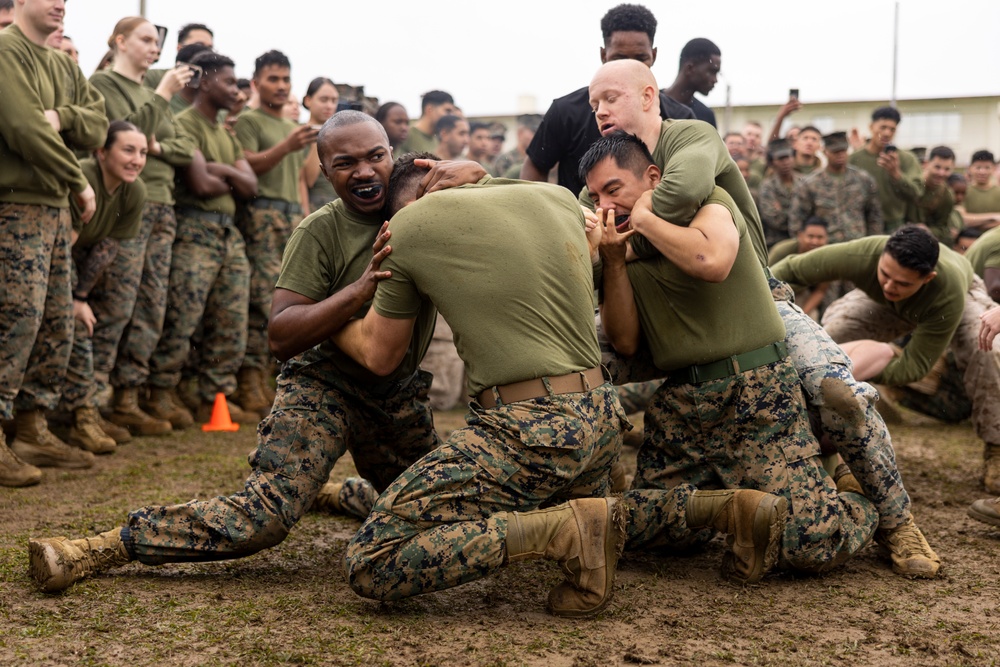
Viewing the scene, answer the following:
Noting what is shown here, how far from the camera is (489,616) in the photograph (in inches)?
143

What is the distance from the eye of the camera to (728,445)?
4.29 metres

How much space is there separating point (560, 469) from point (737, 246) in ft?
3.86

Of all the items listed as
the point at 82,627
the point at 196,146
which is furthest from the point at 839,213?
the point at 82,627

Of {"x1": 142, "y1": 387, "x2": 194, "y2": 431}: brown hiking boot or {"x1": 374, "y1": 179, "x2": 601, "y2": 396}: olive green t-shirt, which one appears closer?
{"x1": 374, "y1": 179, "x2": 601, "y2": 396}: olive green t-shirt

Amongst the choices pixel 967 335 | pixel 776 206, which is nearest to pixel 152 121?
pixel 967 335

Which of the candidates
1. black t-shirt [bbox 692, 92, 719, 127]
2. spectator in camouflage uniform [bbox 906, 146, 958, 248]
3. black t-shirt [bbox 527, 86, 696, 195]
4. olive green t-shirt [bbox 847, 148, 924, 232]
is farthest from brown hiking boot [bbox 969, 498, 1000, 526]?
spectator in camouflage uniform [bbox 906, 146, 958, 248]

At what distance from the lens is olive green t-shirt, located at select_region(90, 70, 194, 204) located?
7098 millimetres

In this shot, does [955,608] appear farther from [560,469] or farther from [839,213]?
[839,213]

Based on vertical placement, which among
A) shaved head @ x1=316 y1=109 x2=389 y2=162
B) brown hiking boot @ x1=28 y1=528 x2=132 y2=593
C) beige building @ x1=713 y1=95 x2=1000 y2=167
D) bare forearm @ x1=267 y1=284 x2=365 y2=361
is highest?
beige building @ x1=713 y1=95 x2=1000 y2=167

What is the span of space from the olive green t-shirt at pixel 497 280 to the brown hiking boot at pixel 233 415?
4.47 metres

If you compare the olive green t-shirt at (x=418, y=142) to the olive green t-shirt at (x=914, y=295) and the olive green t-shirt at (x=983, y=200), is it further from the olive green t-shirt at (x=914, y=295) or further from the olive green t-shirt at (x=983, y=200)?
the olive green t-shirt at (x=983, y=200)

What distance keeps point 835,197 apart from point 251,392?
613 cm

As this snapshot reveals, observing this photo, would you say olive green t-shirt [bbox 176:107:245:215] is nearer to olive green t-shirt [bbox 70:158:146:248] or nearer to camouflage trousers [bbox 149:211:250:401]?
camouflage trousers [bbox 149:211:250:401]

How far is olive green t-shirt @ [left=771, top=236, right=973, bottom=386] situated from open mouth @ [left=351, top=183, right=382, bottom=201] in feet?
9.90
